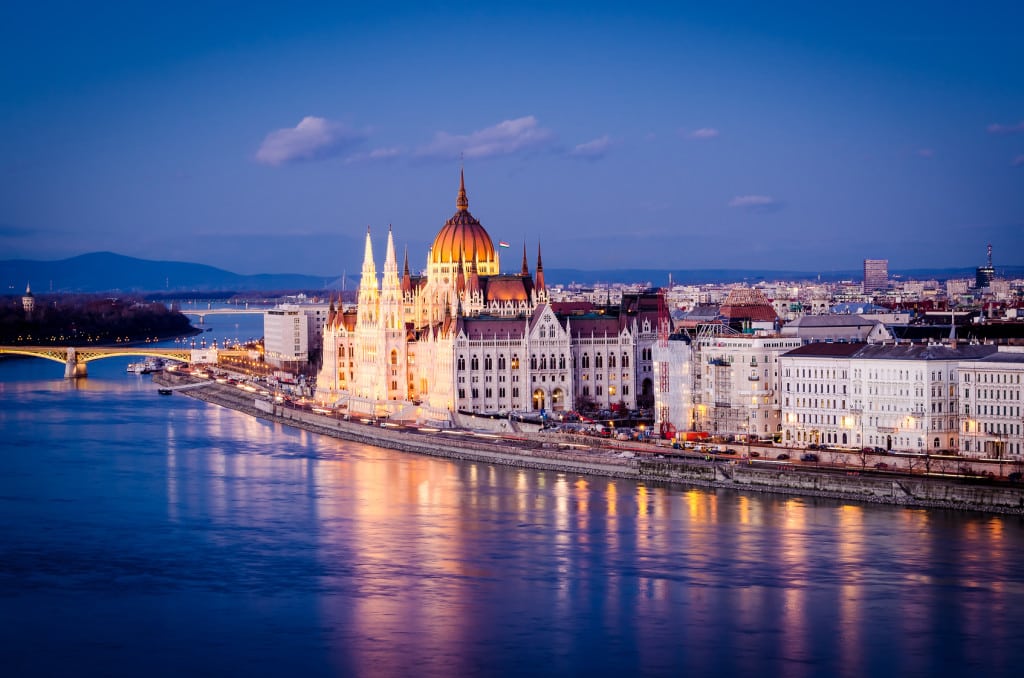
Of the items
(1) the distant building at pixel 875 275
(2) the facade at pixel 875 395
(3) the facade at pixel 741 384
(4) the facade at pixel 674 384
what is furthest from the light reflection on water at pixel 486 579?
(1) the distant building at pixel 875 275

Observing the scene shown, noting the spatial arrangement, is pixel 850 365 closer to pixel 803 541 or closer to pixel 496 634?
pixel 803 541

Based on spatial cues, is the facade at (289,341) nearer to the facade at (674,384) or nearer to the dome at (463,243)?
the dome at (463,243)

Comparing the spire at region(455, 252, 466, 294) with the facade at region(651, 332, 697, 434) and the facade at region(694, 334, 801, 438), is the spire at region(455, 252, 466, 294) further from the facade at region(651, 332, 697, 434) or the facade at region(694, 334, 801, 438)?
the facade at region(694, 334, 801, 438)

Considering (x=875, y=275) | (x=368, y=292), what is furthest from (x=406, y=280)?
(x=875, y=275)

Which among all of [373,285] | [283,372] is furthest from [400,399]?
[283,372]

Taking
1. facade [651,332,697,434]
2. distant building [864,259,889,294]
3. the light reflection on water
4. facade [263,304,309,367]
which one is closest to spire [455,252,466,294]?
facade [651,332,697,434]

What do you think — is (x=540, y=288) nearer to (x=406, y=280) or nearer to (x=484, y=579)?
(x=406, y=280)

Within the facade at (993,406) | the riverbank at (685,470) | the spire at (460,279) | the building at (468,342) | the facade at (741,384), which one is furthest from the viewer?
the spire at (460,279)
